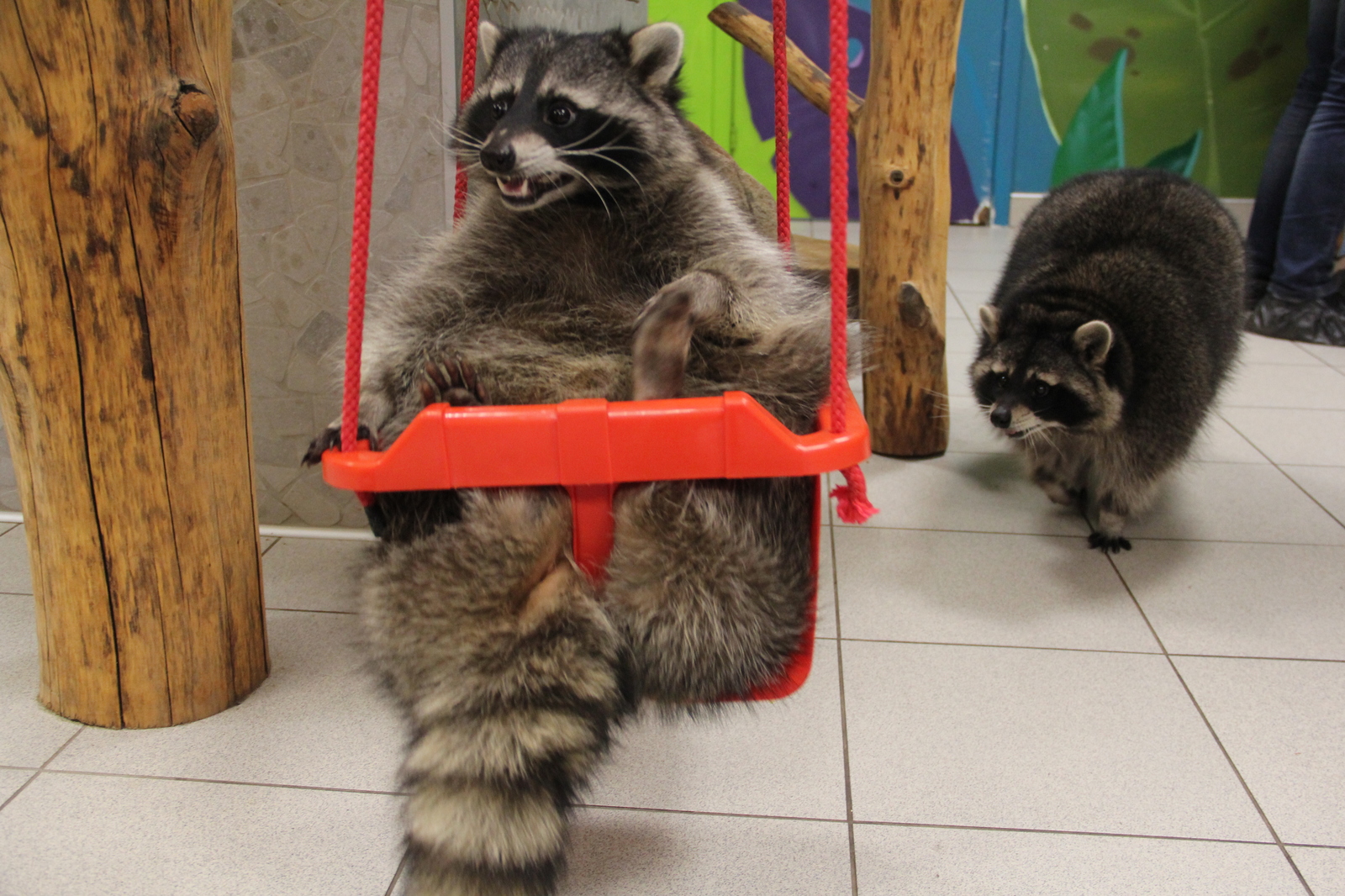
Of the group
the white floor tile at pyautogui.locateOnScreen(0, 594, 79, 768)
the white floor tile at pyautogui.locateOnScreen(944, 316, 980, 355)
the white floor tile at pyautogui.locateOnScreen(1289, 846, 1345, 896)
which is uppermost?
the white floor tile at pyautogui.locateOnScreen(944, 316, 980, 355)

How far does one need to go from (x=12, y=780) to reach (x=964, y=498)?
2410 millimetres

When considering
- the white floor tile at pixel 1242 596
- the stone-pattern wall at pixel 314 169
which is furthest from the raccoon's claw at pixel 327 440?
the white floor tile at pixel 1242 596

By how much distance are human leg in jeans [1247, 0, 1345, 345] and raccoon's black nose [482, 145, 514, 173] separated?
385 centimetres

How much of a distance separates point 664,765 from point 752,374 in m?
0.76

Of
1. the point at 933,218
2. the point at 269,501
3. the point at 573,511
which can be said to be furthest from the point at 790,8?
the point at 573,511

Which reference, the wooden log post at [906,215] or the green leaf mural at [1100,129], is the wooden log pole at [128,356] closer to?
the wooden log post at [906,215]

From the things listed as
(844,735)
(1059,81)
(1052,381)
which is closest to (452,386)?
(844,735)

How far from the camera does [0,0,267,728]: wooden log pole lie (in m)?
1.49

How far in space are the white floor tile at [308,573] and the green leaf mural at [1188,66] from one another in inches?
214

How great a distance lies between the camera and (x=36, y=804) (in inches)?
64.7

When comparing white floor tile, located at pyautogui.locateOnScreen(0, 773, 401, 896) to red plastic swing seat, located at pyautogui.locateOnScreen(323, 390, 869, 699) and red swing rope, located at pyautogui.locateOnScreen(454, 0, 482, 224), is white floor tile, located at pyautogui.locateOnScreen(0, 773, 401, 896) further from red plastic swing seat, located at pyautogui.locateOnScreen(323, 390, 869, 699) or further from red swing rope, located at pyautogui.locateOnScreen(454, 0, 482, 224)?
red swing rope, located at pyautogui.locateOnScreen(454, 0, 482, 224)

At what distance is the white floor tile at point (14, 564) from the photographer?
7.59 feet

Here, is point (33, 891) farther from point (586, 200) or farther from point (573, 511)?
point (586, 200)

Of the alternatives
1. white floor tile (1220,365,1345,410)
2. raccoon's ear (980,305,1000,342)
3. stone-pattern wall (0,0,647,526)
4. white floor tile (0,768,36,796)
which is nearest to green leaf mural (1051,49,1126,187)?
white floor tile (1220,365,1345,410)
